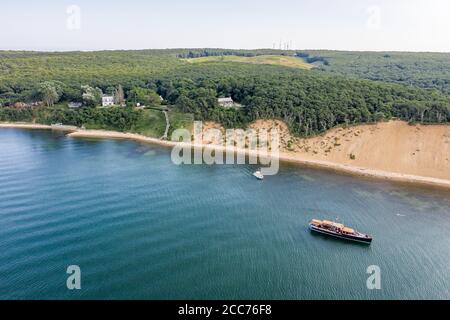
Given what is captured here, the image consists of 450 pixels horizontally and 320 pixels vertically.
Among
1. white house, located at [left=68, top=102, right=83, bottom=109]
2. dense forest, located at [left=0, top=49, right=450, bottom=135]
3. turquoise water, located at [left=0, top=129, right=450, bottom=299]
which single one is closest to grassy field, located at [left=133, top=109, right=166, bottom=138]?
dense forest, located at [left=0, top=49, right=450, bottom=135]

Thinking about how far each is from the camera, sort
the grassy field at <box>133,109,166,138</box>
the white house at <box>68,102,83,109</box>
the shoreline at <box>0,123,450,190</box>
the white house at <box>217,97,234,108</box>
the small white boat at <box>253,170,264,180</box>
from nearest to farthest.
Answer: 1. the small white boat at <box>253,170,264,180</box>
2. the shoreline at <box>0,123,450,190</box>
3. the grassy field at <box>133,109,166,138</box>
4. the white house at <box>217,97,234,108</box>
5. the white house at <box>68,102,83,109</box>

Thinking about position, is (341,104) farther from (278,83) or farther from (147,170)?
(147,170)

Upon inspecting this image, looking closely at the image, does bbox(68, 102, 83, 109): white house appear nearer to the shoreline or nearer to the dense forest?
the dense forest

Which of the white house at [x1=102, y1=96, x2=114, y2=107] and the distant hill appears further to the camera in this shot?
the distant hill

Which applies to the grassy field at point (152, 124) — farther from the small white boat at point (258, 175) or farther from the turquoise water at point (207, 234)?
the small white boat at point (258, 175)

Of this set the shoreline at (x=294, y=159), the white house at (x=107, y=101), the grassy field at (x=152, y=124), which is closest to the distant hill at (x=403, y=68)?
the shoreline at (x=294, y=159)

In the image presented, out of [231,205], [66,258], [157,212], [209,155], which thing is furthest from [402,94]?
[66,258]
